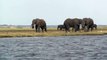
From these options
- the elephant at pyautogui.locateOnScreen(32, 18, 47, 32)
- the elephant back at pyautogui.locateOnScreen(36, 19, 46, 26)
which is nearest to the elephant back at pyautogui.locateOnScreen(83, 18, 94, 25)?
the elephant at pyautogui.locateOnScreen(32, 18, 47, 32)

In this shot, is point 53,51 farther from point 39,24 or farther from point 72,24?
point 72,24

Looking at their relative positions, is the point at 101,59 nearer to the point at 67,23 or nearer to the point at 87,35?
the point at 87,35

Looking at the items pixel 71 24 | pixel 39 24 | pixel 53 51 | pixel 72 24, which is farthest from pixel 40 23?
pixel 53 51

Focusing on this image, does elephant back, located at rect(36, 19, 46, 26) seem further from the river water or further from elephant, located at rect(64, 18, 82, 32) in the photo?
the river water

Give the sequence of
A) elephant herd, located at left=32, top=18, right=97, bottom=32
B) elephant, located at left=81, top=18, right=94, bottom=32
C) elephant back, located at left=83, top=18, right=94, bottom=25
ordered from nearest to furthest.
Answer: elephant herd, located at left=32, top=18, right=97, bottom=32
elephant, located at left=81, top=18, right=94, bottom=32
elephant back, located at left=83, top=18, right=94, bottom=25

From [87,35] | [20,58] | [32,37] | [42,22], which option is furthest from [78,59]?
[42,22]

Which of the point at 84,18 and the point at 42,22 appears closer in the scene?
the point at 42,22

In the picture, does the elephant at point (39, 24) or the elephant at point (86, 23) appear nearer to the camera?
the elephant at point (39, 24)

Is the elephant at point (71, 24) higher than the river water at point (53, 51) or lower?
higher

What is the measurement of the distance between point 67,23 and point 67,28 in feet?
2.90

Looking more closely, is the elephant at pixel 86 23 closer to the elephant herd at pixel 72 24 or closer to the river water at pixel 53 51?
the elephant herd at pixel 72 24

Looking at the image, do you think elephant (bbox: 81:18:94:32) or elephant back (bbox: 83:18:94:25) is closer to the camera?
elephant (bbox: 81:18:94:32)

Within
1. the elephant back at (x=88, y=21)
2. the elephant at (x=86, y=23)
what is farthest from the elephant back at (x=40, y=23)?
the elephant back at (x=88, y=21)

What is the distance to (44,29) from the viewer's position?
6850cm
